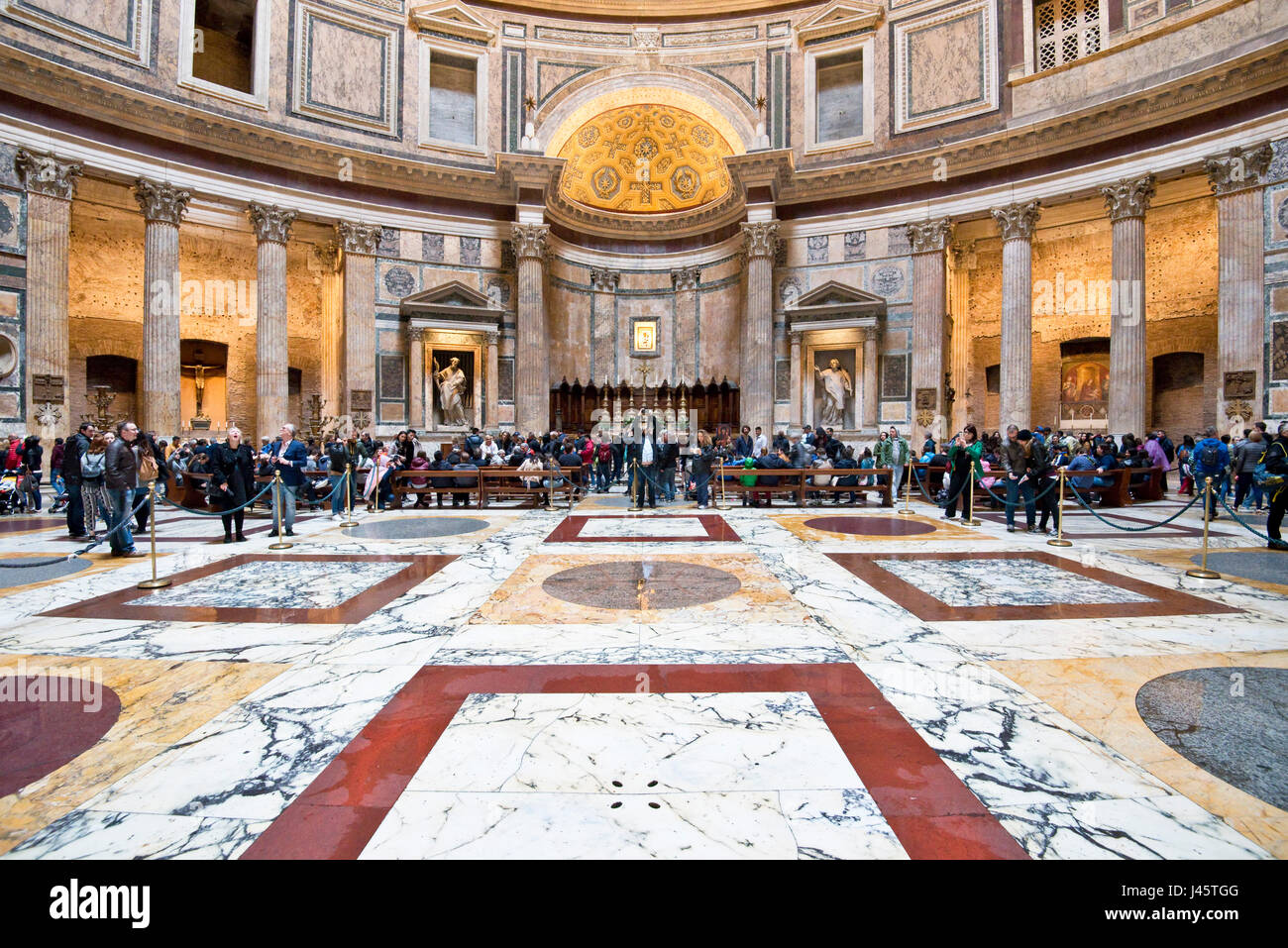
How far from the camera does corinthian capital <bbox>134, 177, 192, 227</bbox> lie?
54.3ft

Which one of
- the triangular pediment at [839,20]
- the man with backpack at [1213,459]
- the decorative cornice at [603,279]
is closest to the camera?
the man with backpack at [1213,459]

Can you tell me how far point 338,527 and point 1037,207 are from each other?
1997 centimetres

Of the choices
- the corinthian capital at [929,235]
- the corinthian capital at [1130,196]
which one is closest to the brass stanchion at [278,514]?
the corinthian capital at [929,235]

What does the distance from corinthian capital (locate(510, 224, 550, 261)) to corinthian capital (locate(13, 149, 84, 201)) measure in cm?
1089

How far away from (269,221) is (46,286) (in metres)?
5.55

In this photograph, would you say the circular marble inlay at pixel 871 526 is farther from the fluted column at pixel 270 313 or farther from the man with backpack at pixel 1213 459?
the fluted column at pixel 270 313

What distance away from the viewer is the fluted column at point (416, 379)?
19766 mm

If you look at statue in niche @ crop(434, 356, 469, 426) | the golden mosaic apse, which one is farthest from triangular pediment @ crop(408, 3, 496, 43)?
statue in niche @ crop(434, 356, 469, 426)

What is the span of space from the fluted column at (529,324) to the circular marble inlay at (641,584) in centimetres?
1457

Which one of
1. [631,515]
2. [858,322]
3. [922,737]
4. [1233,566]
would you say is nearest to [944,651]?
[922,737]

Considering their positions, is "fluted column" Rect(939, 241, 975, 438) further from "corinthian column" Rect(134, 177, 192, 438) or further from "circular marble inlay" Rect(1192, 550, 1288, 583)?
"corinthian column" Rect(134, 177, 192, 438)

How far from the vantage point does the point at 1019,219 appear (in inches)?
717

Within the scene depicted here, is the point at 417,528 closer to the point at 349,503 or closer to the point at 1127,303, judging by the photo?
the point at 349,503

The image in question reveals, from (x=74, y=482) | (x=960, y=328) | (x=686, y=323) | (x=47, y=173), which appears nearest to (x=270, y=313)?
(x=47, y=173)
